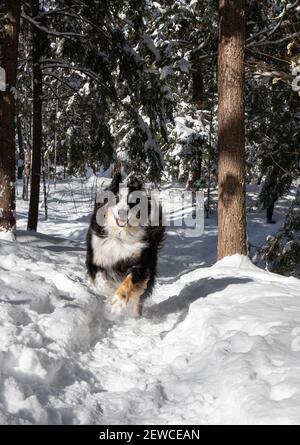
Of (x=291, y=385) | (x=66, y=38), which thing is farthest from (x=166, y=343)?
(x=66, y=38)

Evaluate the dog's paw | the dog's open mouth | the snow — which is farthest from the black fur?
the dog's paw

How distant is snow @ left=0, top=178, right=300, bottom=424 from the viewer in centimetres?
300

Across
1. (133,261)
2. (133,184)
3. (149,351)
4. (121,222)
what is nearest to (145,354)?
(149,351)

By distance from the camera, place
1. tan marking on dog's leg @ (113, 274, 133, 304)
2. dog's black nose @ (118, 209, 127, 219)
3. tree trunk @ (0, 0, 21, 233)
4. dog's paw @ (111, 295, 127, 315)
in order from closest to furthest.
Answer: dog's paw @ (111, 295, 127, 315), tan marking on dog's leg @ (113, 274, 133, 304), dog's black nose @ (118, 209, 127, 219), tree trunk @ (0, 0, 21, 233)

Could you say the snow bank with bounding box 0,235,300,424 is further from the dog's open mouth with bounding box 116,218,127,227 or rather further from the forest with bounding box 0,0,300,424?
the dog's open mouth with bounding box 116,218,127,227

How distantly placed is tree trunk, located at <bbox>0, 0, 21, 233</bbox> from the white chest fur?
8.97ft

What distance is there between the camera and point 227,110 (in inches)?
326

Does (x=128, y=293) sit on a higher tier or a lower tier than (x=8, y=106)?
lower

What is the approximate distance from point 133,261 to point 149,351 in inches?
65.3

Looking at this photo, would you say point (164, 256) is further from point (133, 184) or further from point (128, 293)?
point (128, 293)

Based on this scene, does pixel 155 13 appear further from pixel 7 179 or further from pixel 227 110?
pixel 7 179

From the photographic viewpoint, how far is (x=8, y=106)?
7.83m

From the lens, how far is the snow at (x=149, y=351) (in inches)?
118
